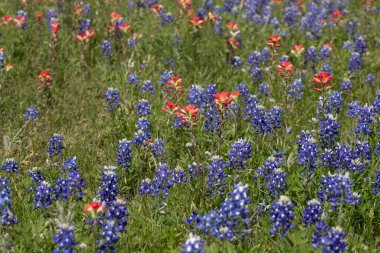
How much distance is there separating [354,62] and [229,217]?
398 cm

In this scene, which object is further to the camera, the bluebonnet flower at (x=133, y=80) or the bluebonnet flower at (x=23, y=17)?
the bluebonnet flower at (x=23, y=17)

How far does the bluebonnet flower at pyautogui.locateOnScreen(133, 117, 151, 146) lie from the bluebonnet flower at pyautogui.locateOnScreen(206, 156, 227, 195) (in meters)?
0.87

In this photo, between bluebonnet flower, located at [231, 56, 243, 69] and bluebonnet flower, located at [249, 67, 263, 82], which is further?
bluebonnet flower, located at [231, 56, 243, 69]

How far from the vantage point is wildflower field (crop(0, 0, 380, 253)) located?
3930mm

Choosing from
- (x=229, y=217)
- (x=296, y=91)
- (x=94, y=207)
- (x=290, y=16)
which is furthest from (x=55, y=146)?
(x=290, y=16)

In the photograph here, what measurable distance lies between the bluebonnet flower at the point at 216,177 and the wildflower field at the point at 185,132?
1cm

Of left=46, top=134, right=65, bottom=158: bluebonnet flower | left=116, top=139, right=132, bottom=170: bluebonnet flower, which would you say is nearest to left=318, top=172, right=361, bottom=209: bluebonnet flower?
left=116, top=139, right=132, bottom=170: bluebonnet flower

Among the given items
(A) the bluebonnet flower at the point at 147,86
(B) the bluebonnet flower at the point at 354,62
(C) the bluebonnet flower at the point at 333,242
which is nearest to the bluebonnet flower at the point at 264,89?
(A) the bluebonnet flower at the point at 147,86

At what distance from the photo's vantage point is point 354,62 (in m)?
7.06

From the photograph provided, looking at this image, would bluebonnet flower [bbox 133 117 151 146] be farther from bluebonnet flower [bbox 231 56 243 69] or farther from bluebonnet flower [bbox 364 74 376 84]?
bluebonnet flower [bbox 364 74 376 84]

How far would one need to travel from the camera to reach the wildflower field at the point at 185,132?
12.9 feet

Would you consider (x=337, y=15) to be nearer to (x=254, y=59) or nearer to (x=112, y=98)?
(x=254, y=59)

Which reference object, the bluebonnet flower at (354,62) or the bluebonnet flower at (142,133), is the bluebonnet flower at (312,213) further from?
the bluebonnet flower at (354,62)

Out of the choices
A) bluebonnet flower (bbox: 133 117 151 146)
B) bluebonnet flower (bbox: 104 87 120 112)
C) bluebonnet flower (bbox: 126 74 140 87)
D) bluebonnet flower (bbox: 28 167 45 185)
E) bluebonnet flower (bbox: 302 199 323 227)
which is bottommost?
bluebonnet flower (bbox: 302 199 323 227)
